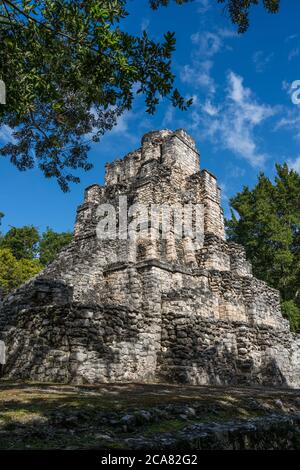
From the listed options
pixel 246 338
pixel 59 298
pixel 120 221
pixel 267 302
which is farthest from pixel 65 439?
pixel 120 221

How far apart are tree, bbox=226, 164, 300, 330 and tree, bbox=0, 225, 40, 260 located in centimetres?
2269

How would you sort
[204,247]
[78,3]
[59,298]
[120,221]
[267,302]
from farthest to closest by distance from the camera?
[120,221], [204,247], [267,302], [59,298], [78,3]

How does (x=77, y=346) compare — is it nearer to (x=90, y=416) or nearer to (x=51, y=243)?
(x=90, y=416)

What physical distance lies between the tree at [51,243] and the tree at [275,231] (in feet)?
66.2

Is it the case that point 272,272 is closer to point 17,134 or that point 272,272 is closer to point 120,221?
point 120,221

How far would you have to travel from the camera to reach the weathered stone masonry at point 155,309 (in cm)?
847

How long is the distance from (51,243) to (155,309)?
33070 mm

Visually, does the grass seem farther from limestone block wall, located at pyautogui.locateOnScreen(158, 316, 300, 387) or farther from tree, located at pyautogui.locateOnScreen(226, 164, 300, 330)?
tree, located at pyautogui.locateOnScreen(226, 164, 300, 330)

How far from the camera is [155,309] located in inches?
445

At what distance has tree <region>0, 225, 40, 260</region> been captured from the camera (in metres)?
40.9

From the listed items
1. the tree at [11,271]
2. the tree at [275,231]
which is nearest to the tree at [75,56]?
the tree at [275,231]

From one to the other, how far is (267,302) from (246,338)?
3.95 m

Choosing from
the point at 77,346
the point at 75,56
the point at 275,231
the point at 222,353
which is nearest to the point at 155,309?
the point at 222,353
